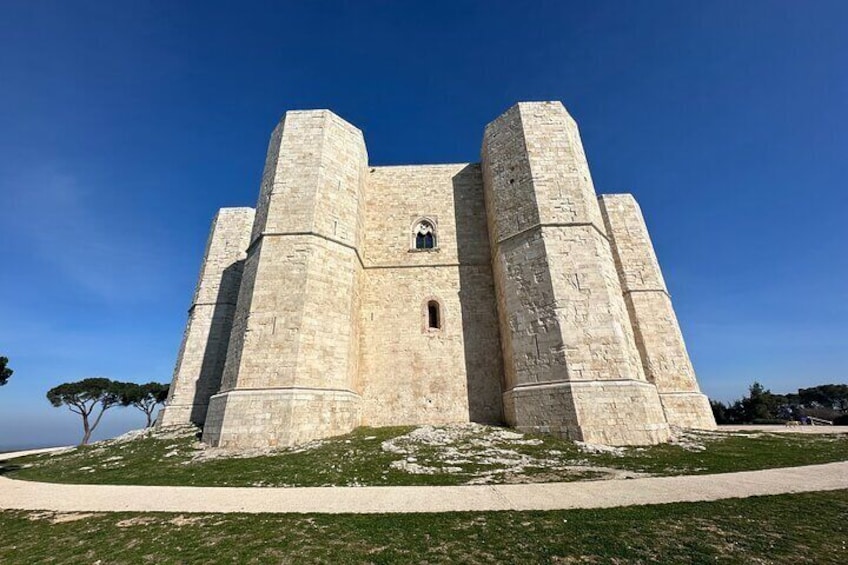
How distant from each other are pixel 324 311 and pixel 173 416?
389 inches

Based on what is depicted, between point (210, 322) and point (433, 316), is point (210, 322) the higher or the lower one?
the higher one

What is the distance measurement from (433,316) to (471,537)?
11489mm

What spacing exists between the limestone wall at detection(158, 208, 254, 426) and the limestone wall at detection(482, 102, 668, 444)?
13861mm

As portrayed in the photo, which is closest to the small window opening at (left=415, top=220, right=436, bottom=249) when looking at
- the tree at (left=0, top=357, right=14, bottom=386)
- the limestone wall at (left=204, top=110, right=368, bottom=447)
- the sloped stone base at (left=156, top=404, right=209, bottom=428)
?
the limestone wall at (left=204, top=110, right=368, bottom=447)

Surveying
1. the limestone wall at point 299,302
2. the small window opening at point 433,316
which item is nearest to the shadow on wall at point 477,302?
the small window opening at point 433,316

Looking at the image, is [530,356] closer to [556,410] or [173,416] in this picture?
[556,410]

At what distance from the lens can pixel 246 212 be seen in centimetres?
2067

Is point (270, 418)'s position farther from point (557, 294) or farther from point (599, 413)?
point (557, 294)

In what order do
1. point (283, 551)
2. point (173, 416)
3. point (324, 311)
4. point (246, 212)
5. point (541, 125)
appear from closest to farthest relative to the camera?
point (283, 551) → point (324, 311) → point (541, 125) → point (173, 416) → point (246, 212)

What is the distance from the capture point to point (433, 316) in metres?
15.8

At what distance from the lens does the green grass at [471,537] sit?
3926mm

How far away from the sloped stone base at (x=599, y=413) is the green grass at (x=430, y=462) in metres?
0.55

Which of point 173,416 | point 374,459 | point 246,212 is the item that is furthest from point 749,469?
point 246,212

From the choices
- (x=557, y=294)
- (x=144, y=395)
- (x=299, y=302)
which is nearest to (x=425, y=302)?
(x=299, y=302)
